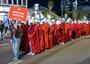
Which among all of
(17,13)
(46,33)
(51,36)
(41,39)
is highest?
(17,13)

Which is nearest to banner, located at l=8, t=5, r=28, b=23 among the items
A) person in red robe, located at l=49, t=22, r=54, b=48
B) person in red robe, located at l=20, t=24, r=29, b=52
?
person in red robe, located at l=20, t=24, r=29, b=52

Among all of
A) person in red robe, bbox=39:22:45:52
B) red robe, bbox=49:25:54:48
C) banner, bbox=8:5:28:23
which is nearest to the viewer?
banner, bbox=8:5:28:23

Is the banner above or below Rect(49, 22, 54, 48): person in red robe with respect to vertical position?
above

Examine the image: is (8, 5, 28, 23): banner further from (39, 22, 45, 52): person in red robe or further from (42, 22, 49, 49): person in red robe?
(42, 22, 49, 49): person in red robe

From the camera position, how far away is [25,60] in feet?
63.9

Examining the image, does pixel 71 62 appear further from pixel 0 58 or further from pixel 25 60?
pixel 0 58

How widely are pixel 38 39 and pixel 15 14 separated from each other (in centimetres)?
375

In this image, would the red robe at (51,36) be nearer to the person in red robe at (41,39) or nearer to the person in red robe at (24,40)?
the person in red robe at (41,39)

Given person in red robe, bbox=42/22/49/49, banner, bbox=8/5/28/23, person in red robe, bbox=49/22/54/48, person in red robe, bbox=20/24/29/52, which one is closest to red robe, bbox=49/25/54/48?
person in red robe, bbox=49/22/54/48

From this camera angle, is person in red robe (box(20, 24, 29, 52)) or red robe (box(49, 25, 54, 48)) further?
red robe (box(49, 25, 54, 48))

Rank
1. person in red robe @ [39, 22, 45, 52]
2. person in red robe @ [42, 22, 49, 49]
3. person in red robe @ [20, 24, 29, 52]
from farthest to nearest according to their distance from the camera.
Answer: person in red robe @ [42, 22, 49, 49] < person in red robe @ [39, 22, 45, 52] < person in red robe @ [20, 24, 29, 52]

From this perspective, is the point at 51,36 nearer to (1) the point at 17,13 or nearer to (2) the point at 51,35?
(2) the point at 51,35

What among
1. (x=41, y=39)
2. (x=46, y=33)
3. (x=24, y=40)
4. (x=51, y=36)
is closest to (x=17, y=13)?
(x=24, y=40)

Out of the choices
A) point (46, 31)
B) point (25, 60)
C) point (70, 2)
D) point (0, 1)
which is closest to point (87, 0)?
point (70, 2)
